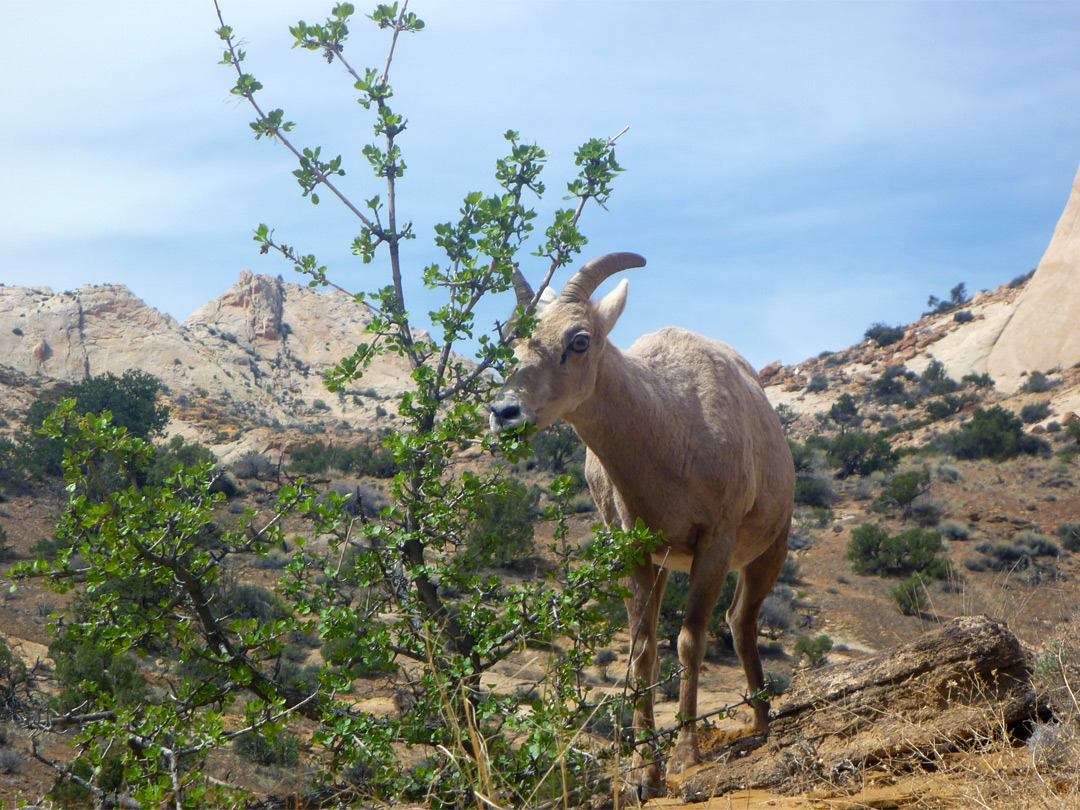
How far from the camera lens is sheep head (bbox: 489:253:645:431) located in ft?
15.5

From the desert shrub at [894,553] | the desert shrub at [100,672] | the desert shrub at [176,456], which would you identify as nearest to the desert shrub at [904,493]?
the desert shrub at [894,553]

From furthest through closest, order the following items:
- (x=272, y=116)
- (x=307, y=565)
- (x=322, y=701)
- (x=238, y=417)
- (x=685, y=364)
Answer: (x=238, y=417) < (x=685, y=364) < (x=272, y=116) < (x=307, y=565) < (x=322, y=701)

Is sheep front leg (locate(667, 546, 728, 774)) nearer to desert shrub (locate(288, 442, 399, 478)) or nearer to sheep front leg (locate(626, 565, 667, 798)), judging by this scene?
sheep front leg (locate(626, 565, 667, 798))

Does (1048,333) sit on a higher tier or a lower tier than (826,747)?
higher

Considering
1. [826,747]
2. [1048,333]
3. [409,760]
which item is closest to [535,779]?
[826,747]

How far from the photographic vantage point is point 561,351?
16.8 ft

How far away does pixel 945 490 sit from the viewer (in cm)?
2502

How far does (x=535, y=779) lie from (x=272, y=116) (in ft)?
10.9

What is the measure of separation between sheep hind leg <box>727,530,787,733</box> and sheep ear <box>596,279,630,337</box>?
9.06 feet

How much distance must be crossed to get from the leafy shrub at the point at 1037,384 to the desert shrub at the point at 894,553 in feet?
68.3

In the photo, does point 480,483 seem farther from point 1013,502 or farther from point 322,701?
point 1013,502

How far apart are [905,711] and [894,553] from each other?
620 inches

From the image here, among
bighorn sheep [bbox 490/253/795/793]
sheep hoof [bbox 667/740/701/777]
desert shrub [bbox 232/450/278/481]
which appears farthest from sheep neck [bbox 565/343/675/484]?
desert shrub [bbox 232/450/278/481]

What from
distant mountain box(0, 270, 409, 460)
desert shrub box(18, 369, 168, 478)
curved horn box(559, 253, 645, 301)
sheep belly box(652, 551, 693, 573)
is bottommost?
sheep belly box(652, 551, 693, 573)
